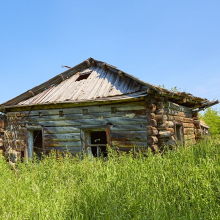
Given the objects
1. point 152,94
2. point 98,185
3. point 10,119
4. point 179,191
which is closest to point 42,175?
point 98,185

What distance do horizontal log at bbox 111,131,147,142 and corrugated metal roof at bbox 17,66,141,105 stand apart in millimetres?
1461

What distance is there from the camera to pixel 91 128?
7977 millimetres

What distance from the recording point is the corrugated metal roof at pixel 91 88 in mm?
7968

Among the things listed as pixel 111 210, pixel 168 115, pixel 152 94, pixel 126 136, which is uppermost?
pixel 152 94

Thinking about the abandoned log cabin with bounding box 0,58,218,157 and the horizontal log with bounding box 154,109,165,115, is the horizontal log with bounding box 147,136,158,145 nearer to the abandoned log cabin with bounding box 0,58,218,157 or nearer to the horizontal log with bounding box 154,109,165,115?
the abandoned log cabin with bounding box 0,58,218,157

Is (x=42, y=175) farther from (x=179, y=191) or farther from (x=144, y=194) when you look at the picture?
(x=179, y=191)

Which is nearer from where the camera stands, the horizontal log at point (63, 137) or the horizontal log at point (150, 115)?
the horizontal log at point (150, 115)

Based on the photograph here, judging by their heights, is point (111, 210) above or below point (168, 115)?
below

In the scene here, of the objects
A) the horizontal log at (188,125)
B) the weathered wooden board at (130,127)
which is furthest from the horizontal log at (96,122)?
the horizontal log at (188,125)

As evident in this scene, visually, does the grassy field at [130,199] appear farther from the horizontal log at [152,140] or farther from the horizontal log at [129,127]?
the horizontal log at [129,127]

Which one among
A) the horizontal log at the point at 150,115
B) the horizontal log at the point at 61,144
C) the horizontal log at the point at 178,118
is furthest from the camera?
the horizontal log at the point at 178,118

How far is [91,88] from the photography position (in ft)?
28.7

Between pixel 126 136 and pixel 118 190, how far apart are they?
4.11 meters

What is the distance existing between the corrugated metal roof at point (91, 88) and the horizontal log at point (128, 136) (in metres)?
1.46
